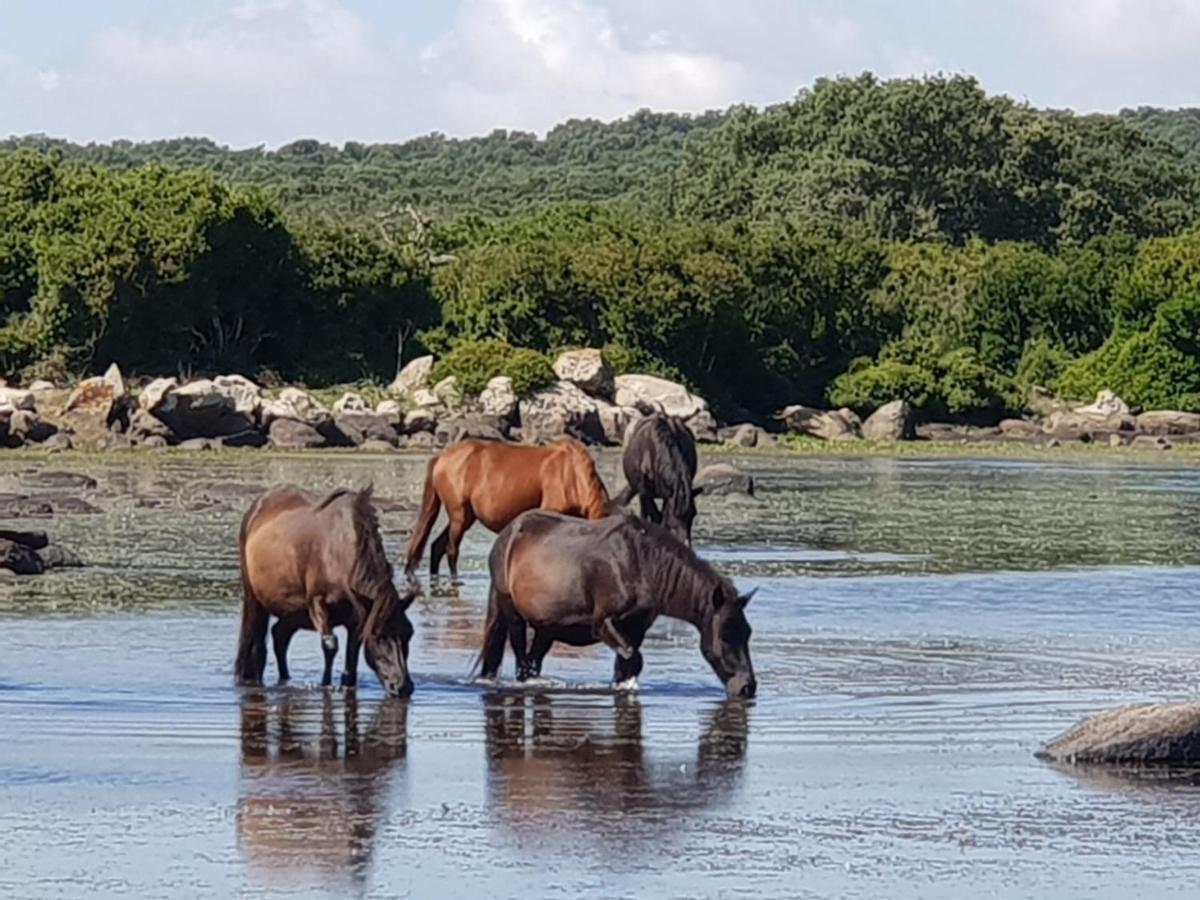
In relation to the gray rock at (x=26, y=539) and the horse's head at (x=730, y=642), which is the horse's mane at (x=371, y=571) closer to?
the horse's head at (x=730, y=642)

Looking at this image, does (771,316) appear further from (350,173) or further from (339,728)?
(350,173)

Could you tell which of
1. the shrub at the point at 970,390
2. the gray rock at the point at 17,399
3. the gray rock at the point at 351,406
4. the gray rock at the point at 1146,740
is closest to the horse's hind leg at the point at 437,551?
the gray rock at the point at 1146,740

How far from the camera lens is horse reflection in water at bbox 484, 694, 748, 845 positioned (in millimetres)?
9328

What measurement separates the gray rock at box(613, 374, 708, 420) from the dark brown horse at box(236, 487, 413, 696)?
38.6 m

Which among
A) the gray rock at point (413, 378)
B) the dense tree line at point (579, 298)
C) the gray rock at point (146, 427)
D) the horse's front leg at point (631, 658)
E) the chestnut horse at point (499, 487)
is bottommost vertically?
the horse's front leg at point (631, 658)

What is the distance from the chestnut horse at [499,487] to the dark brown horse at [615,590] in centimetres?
490

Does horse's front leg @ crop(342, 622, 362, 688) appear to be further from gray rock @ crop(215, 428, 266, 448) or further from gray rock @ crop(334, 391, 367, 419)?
gray rock @ crop(334, 391, 367, 419)

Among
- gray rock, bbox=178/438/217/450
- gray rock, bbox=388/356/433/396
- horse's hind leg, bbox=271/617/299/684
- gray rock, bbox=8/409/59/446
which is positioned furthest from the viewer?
gray rock, bbox=388/356/433/396

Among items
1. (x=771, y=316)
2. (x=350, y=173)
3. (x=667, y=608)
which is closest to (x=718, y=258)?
(x=771, y=316)

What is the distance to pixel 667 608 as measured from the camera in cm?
1265

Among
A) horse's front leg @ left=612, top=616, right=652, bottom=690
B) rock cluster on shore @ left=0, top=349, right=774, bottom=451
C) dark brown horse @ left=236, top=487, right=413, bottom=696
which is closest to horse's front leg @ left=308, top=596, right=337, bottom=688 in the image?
dark brown horse @ left=236, top=487, right=413, bottom=696

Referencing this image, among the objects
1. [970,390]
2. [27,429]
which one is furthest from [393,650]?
[970,390]

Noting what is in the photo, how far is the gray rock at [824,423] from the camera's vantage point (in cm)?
5544

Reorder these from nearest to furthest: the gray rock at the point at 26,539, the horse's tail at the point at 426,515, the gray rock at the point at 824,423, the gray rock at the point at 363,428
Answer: the gray rock at the point at 26,539
the horse's tail at the point at 426,515
the gray rock at the point at 363,428
the gray rock at the point at 824,423
